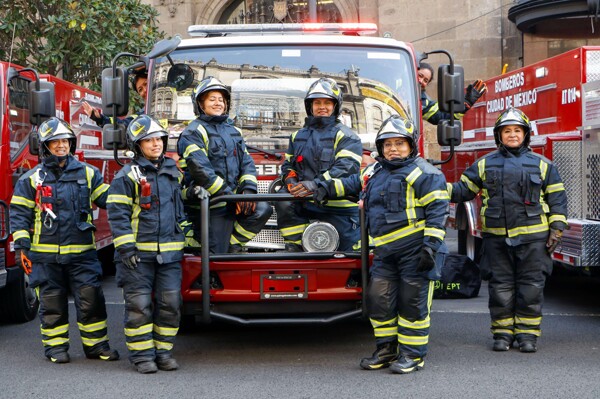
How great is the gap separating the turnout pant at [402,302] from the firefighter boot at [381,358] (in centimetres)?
5

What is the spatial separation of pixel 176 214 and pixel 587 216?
3.74 metres

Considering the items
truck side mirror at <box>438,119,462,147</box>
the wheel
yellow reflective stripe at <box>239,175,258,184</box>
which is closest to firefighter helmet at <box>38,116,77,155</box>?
yellow reflective stripe at <box>239,175,258,184</box>

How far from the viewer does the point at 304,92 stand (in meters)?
7.35

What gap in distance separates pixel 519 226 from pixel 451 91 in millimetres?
1111

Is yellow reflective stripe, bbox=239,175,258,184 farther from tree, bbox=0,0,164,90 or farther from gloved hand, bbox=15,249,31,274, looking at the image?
tree, bbox=0,0,164,90

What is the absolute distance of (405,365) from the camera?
6273 millimetres

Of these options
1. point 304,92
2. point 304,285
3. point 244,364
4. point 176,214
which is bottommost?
point 244,364

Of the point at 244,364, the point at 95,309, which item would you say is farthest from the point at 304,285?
the point at 95,309

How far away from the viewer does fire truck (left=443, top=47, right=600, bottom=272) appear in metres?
8.01

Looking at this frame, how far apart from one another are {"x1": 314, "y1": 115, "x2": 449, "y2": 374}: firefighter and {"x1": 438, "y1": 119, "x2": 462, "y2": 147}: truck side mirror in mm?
695

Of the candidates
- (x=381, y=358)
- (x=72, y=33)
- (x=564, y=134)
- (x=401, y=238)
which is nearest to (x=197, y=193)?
(x=401, y=238)

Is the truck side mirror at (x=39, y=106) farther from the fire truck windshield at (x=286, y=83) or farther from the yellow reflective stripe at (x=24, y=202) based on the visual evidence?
the yellow reflective stripe at (x=24, y=202)

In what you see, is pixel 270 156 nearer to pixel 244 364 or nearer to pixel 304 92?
pixel 304 92

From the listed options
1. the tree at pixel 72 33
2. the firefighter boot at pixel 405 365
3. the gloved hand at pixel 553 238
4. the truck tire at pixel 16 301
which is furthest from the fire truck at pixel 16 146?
the tree at pixel 72 33
